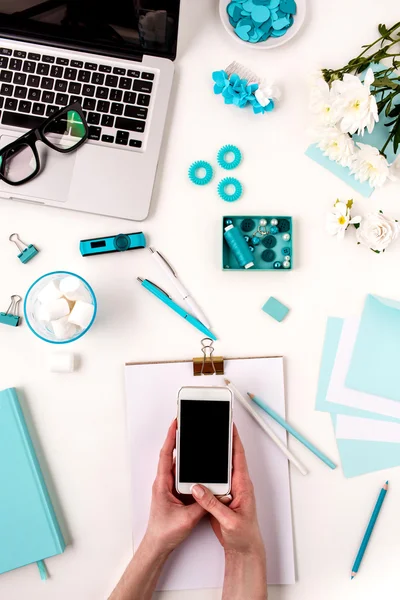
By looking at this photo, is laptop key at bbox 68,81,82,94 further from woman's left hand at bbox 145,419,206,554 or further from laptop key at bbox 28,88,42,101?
woman's left hand at bbox 145,419,206,554

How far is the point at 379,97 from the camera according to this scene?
0.95m

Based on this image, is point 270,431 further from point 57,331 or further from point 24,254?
point 24,254

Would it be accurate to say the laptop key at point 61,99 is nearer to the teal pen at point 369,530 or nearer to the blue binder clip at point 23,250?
the blue binder clip at point 23,250

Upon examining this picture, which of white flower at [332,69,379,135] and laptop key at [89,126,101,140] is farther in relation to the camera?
laptop key at [89,126,101,140]

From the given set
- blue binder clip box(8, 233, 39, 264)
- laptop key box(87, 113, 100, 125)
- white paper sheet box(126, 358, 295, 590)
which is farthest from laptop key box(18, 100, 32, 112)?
white paper sheet box(126, 358, 295, 590)

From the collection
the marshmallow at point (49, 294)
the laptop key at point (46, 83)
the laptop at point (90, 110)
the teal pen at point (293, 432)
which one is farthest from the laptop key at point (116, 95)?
the teal pen at point (293, 432)

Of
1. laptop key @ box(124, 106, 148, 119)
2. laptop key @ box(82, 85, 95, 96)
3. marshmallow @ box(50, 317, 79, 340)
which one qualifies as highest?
laptop key @ box(82, 85, 95, 96)

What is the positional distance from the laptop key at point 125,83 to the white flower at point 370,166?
399 millimetres

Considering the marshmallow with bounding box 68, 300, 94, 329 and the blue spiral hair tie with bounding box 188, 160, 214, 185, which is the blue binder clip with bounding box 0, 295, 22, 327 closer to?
the marshmallow with bounding box 68, 300, 94, 329

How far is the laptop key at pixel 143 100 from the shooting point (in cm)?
94

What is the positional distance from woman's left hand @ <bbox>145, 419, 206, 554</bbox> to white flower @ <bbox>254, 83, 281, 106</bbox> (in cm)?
57

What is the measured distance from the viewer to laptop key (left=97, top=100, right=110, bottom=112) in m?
0.93

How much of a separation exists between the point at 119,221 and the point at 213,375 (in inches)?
12.2

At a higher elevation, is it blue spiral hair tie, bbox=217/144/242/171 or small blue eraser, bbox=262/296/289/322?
blue spiral hair tie, bbox=217/144/242/171
